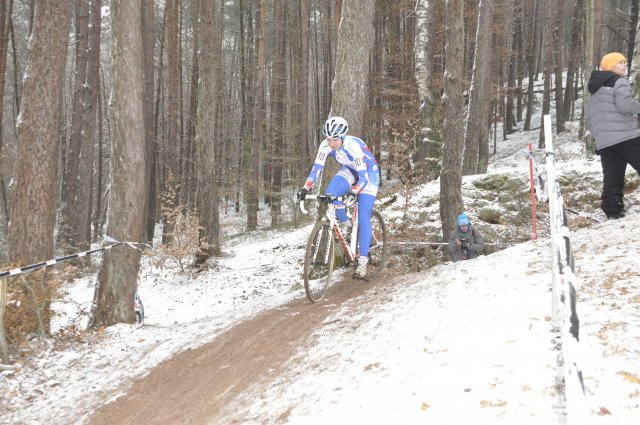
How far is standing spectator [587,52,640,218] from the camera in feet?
19.4

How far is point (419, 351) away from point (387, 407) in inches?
33.1

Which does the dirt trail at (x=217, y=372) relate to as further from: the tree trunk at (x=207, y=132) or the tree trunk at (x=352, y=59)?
the tree trunk at (x=207, y=132)

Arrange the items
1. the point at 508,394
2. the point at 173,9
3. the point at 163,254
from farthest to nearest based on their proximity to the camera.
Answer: the point at 173,9
the point at 163,254
the point at 508,394

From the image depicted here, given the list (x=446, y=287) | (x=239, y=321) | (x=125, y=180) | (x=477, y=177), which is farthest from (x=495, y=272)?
(x=477, y=177)

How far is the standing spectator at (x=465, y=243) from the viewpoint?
8367mm

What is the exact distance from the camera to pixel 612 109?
607 centimetres

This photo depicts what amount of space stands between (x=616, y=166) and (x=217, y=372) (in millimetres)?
5710

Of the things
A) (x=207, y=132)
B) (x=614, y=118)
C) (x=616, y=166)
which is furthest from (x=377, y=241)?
(x=207, y=132)

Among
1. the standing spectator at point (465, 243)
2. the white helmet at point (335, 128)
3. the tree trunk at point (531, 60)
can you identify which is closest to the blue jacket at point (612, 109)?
the standing spectator at point (465, 243)

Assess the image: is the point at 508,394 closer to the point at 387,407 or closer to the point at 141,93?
the point at 387,407

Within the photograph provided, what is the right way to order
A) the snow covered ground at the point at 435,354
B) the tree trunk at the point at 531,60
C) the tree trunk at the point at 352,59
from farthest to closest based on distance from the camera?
the tree trunk at the point at 531,60 < the tree trunk at the point at 352,59 < the snow covered ground at the point at 435,354

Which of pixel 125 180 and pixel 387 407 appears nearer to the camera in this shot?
pixel 387 407

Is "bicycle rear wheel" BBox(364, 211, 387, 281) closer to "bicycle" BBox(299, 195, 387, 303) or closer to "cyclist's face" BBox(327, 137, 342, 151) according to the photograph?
"bicycle" BBox(299, 195, 387, 303)

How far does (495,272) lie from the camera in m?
5.33
